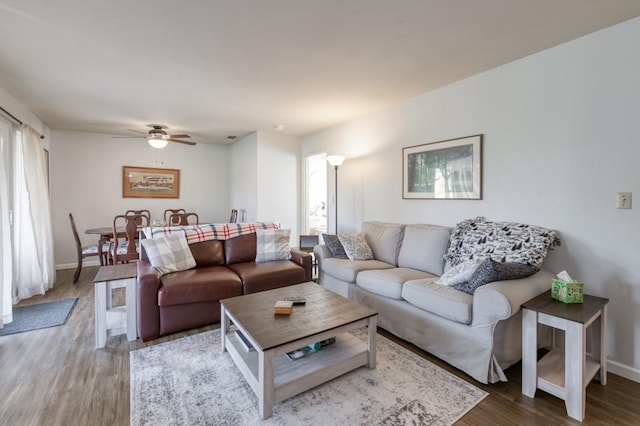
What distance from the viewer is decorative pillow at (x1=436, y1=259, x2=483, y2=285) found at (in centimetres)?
217

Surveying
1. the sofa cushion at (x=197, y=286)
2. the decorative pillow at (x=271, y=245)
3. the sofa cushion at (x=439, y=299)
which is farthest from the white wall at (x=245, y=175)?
the sofa cushion at (x=439, y=299)

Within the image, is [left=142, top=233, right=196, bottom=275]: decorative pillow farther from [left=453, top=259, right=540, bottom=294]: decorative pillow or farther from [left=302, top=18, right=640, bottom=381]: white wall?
[left=302, top=18, right=640, bottom=381]: white wall

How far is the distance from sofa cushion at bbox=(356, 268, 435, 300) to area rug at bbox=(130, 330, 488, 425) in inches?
20.3

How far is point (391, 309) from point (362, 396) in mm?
920

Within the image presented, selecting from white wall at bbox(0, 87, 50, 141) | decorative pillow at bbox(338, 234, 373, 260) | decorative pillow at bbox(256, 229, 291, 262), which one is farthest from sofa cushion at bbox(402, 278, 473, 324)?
white wall at bbox(0, 87, 50, 141)

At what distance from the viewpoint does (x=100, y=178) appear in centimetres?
532

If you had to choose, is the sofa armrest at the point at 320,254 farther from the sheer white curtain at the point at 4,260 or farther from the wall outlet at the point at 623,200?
the sheer white curtain at the point at 4,260

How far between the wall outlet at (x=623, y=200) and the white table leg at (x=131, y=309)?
3.78 meters

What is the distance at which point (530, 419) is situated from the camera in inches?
64.6

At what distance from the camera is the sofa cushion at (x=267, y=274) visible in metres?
2.93

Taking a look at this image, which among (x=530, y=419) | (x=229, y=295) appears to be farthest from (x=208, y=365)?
(x=530, y=419)

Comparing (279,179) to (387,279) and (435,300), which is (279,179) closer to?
(387,279)

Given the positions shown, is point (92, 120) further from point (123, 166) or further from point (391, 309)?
point (391, 309)

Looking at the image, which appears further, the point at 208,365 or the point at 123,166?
the point at 123,166
